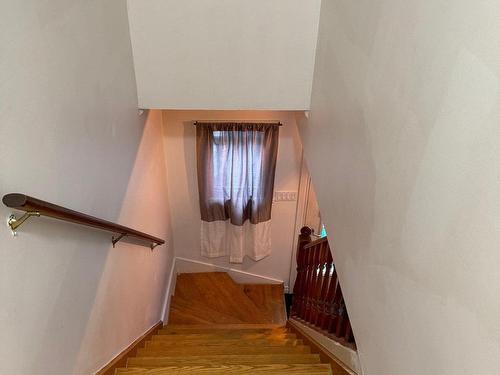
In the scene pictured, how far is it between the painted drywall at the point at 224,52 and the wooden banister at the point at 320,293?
1.16 metres

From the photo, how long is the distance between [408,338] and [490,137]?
697mm

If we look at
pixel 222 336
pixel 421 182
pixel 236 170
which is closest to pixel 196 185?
pixel 236 170

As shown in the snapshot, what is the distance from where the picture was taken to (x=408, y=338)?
47.5 inches

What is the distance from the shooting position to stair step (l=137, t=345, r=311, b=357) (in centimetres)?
284

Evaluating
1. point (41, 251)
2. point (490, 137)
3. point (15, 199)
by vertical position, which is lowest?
point (41, 251)

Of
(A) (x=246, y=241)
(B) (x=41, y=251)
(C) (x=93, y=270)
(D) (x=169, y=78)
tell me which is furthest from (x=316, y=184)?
(A) (x=246, y=241)

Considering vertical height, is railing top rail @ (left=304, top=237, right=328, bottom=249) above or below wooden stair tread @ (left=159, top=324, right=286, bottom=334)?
above

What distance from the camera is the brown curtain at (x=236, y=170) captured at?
12.8ft

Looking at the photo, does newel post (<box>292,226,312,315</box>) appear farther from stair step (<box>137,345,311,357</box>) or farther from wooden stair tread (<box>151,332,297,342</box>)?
stair step (<box>137,345,311,357</box>)

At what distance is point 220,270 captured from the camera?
16.5 feet

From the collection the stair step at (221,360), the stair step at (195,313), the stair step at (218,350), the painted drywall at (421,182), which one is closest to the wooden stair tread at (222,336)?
the stair step at (218,350)

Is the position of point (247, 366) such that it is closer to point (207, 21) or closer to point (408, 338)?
point (408, 338)

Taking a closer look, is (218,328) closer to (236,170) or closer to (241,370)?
(236,170)

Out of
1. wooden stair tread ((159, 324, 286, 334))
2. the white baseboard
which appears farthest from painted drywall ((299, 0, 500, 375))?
the white baseboard
